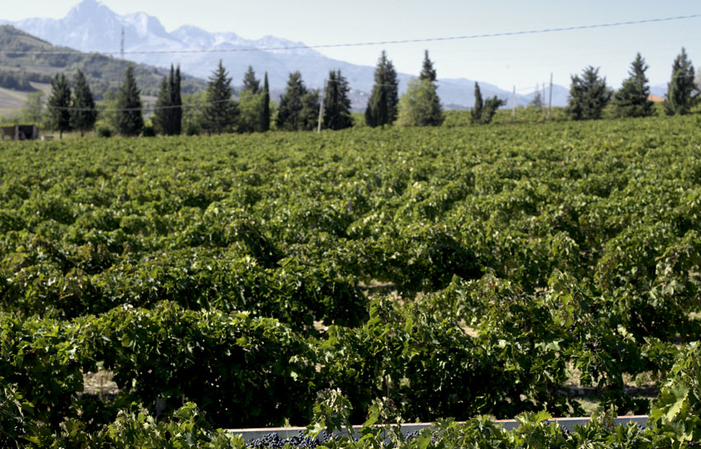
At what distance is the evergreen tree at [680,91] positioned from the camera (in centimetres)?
6562

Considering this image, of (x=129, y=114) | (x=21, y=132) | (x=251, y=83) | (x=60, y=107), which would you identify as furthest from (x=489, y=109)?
(x=60, y=107)

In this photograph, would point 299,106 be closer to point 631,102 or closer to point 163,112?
point 163,112

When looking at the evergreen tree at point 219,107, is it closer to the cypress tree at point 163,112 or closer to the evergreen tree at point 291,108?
the cypress tree at point 163,112

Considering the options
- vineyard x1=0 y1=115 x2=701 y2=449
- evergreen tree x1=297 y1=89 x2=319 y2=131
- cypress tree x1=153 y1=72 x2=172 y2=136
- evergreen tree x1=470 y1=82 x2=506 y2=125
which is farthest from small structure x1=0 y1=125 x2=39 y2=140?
vineyard x1=0 y1=115 x2=701 y2=449

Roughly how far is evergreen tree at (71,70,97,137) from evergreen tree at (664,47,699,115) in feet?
245

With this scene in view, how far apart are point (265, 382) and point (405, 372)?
1.55 m

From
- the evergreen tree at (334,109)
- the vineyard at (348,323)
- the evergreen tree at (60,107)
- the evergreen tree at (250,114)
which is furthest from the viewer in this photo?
the evergreen tree at (250,114)

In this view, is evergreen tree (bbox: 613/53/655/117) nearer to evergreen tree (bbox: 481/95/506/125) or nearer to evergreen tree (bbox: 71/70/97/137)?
evergreen tree (bbox: 481/95/506/125)

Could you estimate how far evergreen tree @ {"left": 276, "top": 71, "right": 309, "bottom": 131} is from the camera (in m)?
75.4

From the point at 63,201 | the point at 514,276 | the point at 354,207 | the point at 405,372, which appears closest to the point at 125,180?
the point at 63,201

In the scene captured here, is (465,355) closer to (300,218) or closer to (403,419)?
(403,419)

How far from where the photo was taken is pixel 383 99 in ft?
Result: 244

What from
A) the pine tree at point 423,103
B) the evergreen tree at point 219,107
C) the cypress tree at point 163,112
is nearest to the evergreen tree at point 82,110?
the cypress tree at point 163,112

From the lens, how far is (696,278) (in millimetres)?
11875
